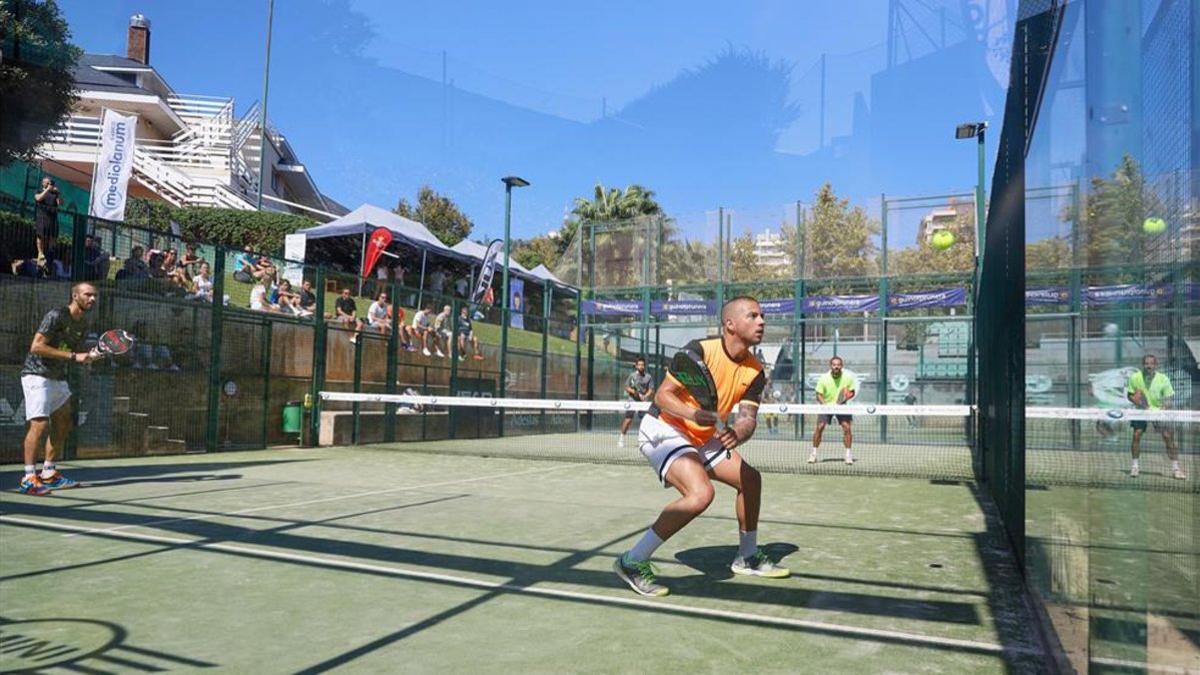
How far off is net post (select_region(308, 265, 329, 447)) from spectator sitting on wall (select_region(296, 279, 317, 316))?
5.1 inches

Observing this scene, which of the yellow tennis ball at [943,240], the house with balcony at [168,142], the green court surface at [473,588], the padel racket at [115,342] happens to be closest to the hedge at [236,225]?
the house with balcony at [168,142]

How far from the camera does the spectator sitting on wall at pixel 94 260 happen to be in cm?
1134

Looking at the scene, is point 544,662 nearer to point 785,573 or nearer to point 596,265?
point 785,573

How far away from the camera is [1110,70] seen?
2.55 metres

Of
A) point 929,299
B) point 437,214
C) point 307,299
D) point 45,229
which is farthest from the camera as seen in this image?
point 437,214

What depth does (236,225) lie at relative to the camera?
38.1m

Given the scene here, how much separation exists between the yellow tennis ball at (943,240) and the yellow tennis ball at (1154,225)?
21534 mm

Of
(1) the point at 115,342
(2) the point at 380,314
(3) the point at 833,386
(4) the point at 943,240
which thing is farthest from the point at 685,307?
(1) the point at 115,342

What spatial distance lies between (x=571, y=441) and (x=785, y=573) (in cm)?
1467

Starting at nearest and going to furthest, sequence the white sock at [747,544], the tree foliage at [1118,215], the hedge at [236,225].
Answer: the tree foliage at [1118,215] → the white sock at [747,544] → the hedge at [236,225]

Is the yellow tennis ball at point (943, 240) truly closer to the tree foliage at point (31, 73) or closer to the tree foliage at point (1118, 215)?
the tree foliage at point (1118, 215)

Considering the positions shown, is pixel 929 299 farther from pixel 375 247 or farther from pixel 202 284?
pixel 375 247

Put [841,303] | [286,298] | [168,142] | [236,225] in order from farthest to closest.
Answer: [168,142] < [236,225] < [841,303] < [286,298]

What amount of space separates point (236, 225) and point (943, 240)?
30.2 meters
